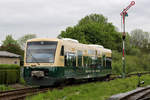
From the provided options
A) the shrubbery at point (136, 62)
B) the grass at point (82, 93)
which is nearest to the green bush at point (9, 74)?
the grass at point (82, 93)

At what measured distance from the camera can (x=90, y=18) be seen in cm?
7700

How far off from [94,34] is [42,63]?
4804 centimetres

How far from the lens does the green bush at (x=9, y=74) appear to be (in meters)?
20.9

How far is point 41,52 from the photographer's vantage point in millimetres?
17062

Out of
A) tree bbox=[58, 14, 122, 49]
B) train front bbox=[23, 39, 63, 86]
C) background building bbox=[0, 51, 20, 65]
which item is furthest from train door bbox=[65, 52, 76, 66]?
tree bbox=[58, 14, 122, 49]

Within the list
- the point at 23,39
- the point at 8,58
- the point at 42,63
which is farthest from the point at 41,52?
the point at 23,39

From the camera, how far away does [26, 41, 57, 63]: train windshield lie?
16875 mm

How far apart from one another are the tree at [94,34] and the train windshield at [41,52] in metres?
40.4

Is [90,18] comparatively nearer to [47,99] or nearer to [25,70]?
[25,70]

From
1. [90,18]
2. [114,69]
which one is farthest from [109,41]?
[114,69]

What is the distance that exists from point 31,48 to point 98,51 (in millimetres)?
8700

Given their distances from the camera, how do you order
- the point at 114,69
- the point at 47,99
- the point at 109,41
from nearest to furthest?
the point at 47,99, the point at 114,69, the point at 109,41

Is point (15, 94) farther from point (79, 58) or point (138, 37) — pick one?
point (138, 37)

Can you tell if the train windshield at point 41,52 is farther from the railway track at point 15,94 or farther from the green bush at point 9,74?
the green bush at point 9,74
